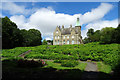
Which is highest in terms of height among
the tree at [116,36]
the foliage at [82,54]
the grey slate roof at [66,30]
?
the grey slate roof at [66,30]

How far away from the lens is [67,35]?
161 feet

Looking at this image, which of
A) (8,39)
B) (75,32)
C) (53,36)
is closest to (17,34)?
(8,39)

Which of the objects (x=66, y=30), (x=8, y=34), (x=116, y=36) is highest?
(x=66, y=30)

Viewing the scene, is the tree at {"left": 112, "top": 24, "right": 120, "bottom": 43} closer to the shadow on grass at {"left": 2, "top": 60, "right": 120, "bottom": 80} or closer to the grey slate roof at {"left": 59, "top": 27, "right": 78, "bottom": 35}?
the grey slate roof at {"left": 59, "top": 27, "right": 78, "bottom": 35}

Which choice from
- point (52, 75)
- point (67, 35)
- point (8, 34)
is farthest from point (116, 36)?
point (8, 34)

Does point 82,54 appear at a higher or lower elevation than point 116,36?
lower

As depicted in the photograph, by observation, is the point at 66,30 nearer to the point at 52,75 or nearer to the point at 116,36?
the point at 116,36

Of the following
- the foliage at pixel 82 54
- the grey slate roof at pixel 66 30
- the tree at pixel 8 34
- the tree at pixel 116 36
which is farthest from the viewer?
the grey slate roof at pixel 66 30

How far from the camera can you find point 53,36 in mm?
51875

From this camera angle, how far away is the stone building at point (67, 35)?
4734cm

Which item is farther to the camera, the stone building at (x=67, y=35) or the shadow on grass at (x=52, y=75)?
the stone building at (x=67, y=35)

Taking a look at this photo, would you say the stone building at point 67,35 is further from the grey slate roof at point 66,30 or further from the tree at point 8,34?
the tree at point 8,34

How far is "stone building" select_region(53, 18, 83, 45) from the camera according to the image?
1864 inches

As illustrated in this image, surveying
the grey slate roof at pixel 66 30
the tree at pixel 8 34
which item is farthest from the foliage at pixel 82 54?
the grey slate roof at pixel 66 30
